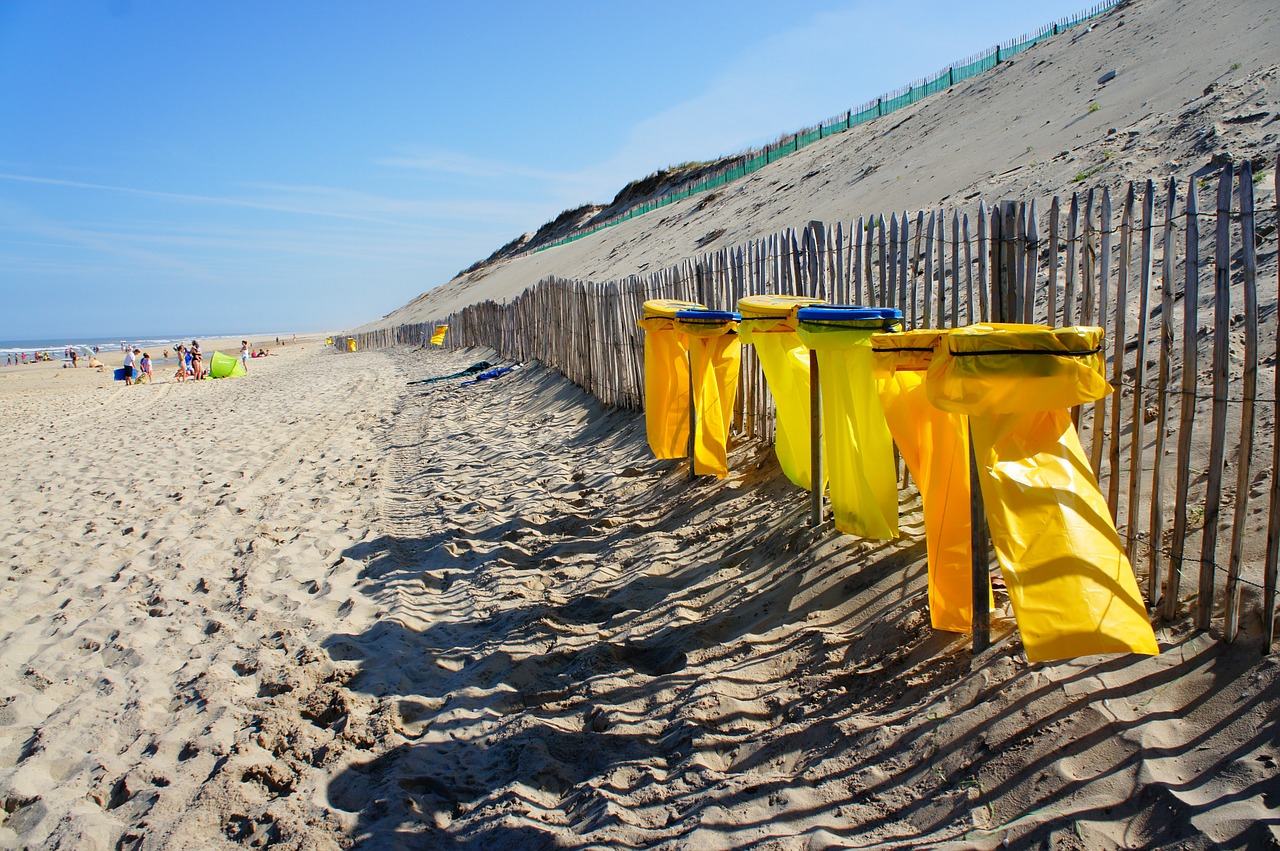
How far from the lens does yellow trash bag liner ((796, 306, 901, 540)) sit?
11.1 ft

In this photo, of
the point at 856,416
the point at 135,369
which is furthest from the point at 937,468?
the point at 135,369

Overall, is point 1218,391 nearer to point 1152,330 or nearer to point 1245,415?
point 1245,415

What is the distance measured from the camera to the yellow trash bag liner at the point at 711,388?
4.97 metres

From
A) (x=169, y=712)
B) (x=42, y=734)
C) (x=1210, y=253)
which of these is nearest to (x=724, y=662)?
(x=169, y=712)

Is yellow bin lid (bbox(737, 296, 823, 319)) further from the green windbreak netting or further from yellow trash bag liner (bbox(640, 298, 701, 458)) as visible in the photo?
the green windbreak netting

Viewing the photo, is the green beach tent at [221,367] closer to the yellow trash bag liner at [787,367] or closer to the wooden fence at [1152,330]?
the wooden fence at [1152,330]

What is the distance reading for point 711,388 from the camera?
501 cm

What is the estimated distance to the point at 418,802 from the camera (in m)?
2.68

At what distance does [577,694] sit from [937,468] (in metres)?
1.66

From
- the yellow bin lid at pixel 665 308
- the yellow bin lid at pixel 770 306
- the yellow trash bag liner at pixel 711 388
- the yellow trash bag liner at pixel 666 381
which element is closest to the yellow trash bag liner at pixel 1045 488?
the yellow bin lid at pixel 770 306

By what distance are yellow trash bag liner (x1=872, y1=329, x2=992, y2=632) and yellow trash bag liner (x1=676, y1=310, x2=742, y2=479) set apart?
2057 mm

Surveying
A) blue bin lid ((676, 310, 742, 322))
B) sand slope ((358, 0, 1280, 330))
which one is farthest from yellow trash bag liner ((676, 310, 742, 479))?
sand slope ((358, 0, 1280, 330))

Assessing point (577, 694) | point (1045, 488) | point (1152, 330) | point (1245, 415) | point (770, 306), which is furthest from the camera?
point (1152, 330)

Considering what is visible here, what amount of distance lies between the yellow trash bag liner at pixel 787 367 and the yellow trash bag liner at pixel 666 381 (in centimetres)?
105
